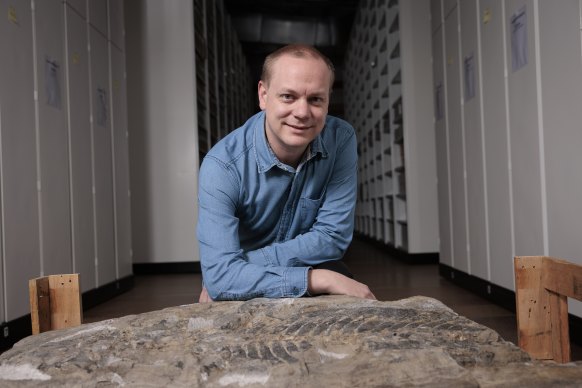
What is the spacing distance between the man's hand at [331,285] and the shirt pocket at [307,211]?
280 mm

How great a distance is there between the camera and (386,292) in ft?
12.6

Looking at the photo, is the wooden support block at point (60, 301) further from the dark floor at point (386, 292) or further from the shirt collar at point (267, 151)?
the dark floor at point (386, 292)

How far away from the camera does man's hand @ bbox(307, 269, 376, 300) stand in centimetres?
155

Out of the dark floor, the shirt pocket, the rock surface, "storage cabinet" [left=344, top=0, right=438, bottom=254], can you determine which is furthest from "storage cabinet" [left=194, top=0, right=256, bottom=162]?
the rock surface

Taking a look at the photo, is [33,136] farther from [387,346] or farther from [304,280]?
[387,346]

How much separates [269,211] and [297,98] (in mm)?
419

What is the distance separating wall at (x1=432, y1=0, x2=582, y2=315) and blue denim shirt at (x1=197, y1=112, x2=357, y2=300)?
3.68 ft

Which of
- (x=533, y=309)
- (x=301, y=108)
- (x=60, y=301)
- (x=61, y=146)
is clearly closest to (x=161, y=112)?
(x=61, y=146)

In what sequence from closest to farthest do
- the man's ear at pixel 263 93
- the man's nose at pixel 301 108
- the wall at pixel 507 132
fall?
1. the man's nose at pixel 301 108
2. the man's ear at pixel 263 93
3. the wall at pixel 507 132

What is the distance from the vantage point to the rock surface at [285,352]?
941 mm

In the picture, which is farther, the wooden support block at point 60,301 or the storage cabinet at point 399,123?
the storage cabinet at point 399,123

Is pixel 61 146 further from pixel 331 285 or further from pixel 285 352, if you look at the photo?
pixel 285 352

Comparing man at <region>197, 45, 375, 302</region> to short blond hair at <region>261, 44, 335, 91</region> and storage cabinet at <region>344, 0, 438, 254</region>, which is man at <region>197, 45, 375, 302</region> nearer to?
short blond hair at <region>261, 44, 335, 91</region>

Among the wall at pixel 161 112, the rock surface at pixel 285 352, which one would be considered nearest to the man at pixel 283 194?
the rock surface at pixel 285 352
